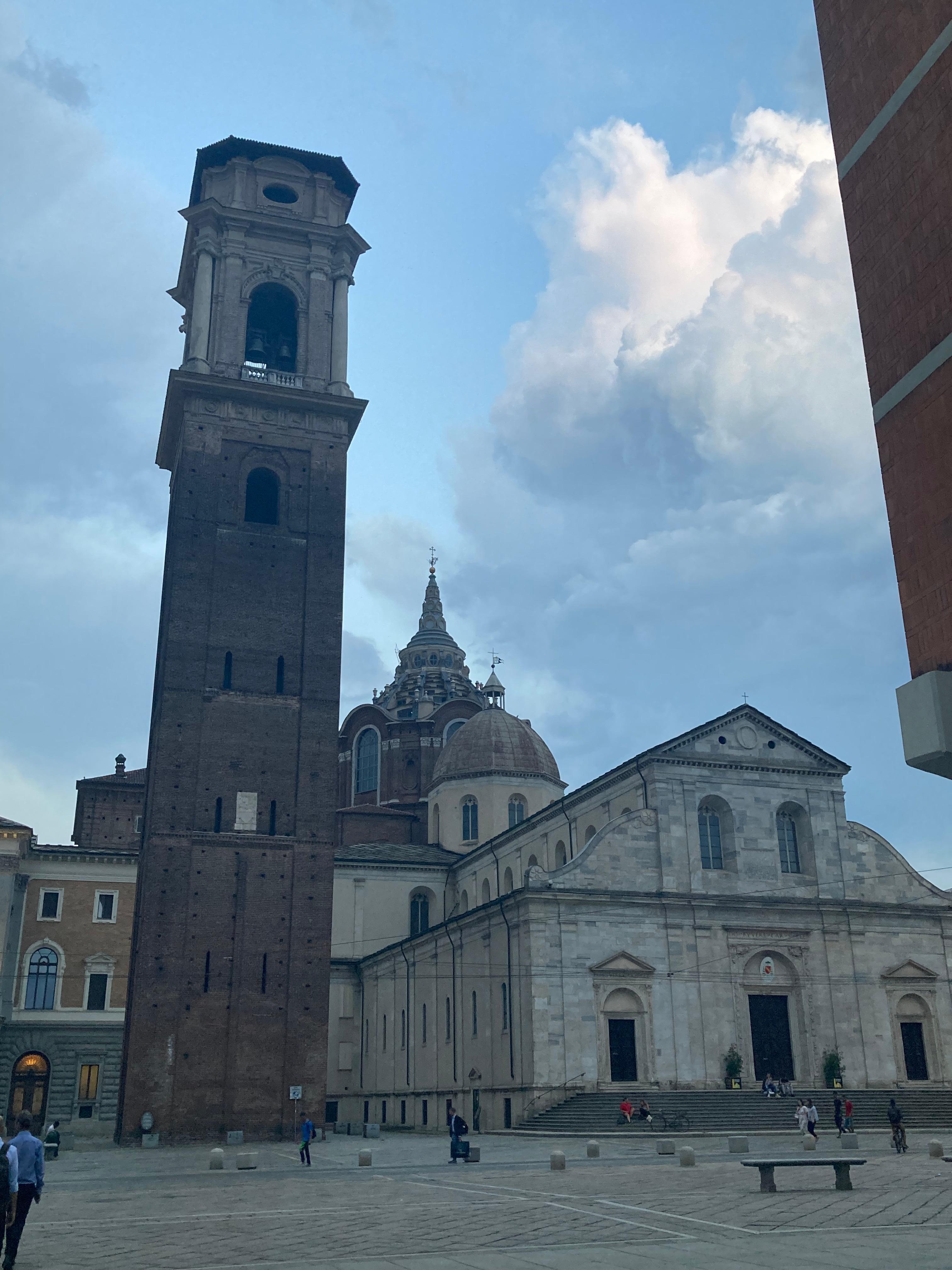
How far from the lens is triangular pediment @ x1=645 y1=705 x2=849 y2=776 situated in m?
42.2

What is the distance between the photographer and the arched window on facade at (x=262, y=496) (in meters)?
44.1

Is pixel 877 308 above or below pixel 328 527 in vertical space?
below

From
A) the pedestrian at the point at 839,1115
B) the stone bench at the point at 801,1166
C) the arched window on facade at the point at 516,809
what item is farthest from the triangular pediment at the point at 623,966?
the arched window on facade at the point at 516,809

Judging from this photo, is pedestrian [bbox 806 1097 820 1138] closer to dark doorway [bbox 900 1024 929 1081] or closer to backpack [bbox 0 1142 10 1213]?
dark doorway [bbox 900 1024 929 1081]

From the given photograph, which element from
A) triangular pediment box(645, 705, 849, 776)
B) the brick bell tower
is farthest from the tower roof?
triangular pediment box(645, 705, 849, 776)

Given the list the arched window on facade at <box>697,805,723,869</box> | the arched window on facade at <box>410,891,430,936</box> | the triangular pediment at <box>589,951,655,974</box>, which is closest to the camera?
the triangular pediment at <box>589,951,655,974</box>

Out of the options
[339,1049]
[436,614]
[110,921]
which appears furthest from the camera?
[436,614]

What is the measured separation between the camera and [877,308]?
340 inches

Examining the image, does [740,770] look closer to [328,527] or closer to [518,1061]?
[518,1061]

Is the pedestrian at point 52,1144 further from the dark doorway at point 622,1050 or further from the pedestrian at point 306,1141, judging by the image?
the dark doorway at point 622,1050

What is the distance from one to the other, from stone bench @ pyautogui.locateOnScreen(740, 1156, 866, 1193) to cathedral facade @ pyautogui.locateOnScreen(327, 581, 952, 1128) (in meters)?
18.9

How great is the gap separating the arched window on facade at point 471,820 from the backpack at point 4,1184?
49285 millimetres

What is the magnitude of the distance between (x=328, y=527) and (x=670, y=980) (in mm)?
19995

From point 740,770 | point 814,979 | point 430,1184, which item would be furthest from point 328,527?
point 430,1184
